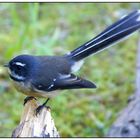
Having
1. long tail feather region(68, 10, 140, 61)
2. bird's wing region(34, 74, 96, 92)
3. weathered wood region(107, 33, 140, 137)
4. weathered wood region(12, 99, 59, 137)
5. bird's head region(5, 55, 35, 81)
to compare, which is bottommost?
weathered wood region(107, 33, 140, 137)

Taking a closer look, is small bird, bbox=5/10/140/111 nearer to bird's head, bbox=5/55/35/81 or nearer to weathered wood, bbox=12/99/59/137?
bird's head, bbox=5/55/35/81

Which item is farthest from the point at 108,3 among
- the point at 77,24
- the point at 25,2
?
the point at 25,2

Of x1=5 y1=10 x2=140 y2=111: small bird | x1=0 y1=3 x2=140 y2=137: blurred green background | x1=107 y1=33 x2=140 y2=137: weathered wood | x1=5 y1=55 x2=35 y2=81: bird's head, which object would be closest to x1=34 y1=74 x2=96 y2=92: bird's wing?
x1=5 y1=10 x2=140 y2=111: small bird

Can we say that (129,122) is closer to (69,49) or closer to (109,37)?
(109,37)

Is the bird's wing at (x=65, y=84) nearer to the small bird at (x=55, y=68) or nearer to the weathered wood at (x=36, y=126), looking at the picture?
the small bird at (x=55, y=68)

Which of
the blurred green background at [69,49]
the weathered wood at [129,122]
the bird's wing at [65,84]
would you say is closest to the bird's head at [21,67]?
the bird's wing at [65,84]

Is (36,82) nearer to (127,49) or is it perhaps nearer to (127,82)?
(127,82)
